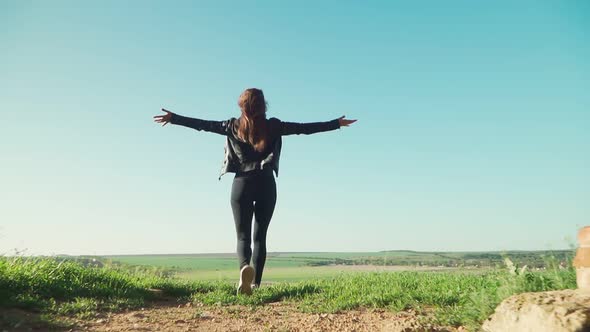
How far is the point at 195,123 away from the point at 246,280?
309cm

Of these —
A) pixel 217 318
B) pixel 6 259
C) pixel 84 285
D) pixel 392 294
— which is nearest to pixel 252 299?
pixel 217 318

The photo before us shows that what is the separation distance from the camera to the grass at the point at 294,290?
4902 mm

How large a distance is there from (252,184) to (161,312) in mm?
2531

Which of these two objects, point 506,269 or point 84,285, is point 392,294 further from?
point 84,285

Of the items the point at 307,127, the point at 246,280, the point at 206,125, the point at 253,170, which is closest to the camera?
the point at 246,280

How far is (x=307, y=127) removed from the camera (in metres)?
8.09

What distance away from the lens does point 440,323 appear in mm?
4750

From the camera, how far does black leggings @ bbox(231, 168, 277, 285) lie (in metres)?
7.39

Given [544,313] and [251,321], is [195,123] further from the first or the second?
[544,313]

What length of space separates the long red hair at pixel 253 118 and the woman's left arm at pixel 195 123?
0.49 meters

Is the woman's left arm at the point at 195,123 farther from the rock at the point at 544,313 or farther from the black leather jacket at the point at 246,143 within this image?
the rock at the point at 544,313

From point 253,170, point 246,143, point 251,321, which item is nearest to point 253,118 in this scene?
point 246,143

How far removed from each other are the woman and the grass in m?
0.79

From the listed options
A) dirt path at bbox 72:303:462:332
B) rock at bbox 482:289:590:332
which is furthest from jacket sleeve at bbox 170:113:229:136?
rock at bbox 482:289:590:332
